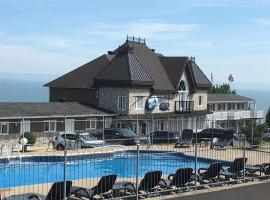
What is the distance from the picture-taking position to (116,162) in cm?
2895

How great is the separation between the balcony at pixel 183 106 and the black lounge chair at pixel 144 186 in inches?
1596

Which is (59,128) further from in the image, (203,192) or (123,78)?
(203,192)

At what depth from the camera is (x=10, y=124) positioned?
38375 millimetres

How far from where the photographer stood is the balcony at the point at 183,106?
188 feet

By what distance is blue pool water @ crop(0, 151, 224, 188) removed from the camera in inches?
869

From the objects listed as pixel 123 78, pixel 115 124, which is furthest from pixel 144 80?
pixel 115 124

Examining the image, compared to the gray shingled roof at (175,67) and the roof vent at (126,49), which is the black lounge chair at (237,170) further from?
the gray shingled roof at (175,67)

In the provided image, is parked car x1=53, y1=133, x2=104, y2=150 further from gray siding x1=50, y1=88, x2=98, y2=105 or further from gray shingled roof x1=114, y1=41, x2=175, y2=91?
gray shingled roof x1=114, y1=41, x2=175, y2=91

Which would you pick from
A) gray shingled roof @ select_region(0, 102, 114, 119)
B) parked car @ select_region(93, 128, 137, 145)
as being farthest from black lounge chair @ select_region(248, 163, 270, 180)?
gray shingled roof @ select_region(0, 102, 114, 119)

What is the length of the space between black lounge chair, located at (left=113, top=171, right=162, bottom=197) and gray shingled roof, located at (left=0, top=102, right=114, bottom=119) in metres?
22.9

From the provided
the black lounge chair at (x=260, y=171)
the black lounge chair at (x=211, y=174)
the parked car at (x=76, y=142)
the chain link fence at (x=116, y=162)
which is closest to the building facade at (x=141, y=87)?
the chain link fence at (x=116, y=162)

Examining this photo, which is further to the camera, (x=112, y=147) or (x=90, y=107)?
(x=90, y=107)

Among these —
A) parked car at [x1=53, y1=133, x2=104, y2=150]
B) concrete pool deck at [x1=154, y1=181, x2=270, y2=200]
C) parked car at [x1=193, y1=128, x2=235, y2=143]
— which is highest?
parked car at [x1=193, y1=128, x2=235, y2=143]

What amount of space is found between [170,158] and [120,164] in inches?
133
